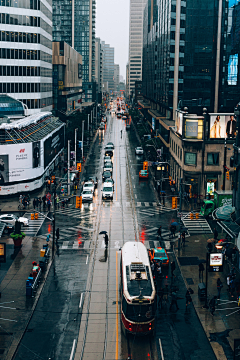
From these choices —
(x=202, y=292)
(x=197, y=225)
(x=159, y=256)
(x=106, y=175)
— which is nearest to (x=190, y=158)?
(x=197, y=225)

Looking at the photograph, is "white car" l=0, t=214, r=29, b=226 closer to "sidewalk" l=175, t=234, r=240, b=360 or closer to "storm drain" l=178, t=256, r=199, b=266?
"sidewalk" l=175, t=234, r=240, b=360

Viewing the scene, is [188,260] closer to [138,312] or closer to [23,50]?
[138,312]

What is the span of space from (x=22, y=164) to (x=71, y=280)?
32.1m

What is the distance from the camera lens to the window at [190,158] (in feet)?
226

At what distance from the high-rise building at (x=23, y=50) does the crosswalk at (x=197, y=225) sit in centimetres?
5258

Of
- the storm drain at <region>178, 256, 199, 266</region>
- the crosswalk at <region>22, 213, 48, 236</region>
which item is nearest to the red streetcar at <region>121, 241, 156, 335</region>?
the storm drain at <region>178, 256, 199, 266</region>

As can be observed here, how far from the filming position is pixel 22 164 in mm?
67938

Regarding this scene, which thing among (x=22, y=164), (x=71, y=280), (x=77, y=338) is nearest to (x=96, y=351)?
A: (x=77, y=338)

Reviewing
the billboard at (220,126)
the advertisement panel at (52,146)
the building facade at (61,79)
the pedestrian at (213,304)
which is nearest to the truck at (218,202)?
the billboard at (220,126)

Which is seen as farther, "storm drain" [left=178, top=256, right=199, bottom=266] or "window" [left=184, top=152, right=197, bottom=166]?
"window" [left=184, top=152, right=197, bottom=166]

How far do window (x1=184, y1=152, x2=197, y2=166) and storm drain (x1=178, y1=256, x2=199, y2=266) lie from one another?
2612 cm

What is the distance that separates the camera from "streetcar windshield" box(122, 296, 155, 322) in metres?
28.6

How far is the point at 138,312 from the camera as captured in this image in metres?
28.7

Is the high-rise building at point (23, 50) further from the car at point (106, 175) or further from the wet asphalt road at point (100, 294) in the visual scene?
the wet asphalt road at point (100, 294)
